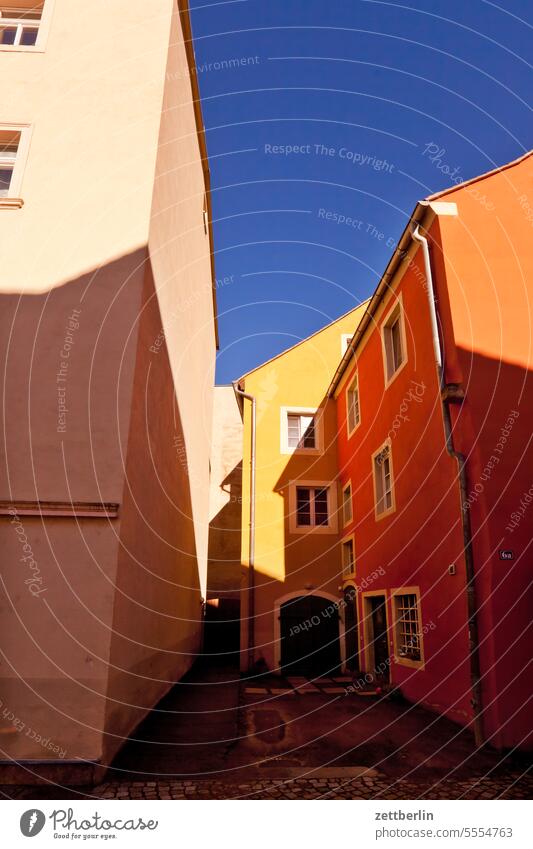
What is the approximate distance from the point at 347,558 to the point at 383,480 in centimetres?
358

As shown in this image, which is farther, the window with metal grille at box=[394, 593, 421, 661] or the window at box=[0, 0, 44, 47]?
the window with metal grille at box=[394, 593, 421, 661]

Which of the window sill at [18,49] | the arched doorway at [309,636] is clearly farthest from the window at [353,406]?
the window sill at [18,49]

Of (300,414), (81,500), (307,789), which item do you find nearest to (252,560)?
(300,414)

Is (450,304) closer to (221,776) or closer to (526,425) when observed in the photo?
(526,425)

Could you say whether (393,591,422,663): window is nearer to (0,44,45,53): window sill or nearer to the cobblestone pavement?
the cobblestone pavement

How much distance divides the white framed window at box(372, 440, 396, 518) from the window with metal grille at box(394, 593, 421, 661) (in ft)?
6.33

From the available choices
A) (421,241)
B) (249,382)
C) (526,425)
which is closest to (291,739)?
(526,425)

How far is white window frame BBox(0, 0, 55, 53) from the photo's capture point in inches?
332

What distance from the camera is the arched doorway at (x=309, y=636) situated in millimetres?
13946

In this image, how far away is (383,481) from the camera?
12.1 m

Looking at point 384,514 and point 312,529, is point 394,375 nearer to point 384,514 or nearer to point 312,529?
point 384,514

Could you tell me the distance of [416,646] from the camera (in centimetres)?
951

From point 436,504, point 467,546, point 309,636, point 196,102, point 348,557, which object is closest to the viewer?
point 467,546

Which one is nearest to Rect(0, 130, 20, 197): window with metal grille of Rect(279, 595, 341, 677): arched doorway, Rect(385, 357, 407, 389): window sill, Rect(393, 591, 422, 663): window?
Rect(385, 357, 407, 389): window sill
